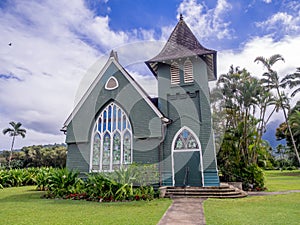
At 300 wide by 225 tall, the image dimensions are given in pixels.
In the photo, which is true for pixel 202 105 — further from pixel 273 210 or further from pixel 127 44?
pixel 273 210

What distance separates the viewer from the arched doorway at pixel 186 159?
1277cm

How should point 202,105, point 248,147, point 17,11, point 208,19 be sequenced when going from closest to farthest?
1. point 17,11
2. point 208,19
3. point 202,105
4. point 248,147

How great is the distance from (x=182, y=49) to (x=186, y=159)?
7.28m

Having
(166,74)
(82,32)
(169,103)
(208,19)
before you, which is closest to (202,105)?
(169,103)

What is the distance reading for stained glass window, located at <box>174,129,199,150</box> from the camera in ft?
43.1

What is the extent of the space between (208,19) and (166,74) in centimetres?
413

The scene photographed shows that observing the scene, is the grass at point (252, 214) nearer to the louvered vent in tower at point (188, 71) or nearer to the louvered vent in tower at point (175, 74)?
the louvered vent in tower at point (188, 71)

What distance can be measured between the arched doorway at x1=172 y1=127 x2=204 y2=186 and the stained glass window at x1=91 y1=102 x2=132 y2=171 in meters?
2.72

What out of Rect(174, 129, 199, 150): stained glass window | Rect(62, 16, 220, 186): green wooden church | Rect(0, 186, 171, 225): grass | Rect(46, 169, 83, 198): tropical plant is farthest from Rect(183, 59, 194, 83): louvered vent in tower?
Rect(46, 169, 83, 198): tropical plant

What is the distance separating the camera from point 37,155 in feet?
162

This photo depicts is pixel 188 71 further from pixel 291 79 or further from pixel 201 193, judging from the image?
pixel 291 79

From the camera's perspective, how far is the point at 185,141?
43.6 ft

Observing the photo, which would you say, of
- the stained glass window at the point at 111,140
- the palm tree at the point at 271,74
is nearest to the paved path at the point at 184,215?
the stained glass window at the point at 111,140

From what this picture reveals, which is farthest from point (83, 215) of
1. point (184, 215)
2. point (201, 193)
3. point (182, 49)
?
point (182, 49)
